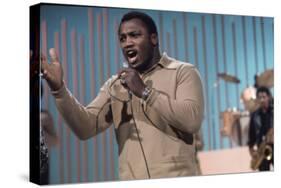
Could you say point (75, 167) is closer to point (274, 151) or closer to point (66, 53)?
point (66, 53)

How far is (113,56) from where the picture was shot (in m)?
7.58

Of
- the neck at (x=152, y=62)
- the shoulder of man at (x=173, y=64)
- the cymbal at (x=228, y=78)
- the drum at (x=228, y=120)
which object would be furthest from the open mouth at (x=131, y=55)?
the drum at (x=228, y=120)

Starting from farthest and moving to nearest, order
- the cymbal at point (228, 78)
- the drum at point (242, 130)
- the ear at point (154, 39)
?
the drum at point (242, 130), the cymbal at point (228, 78), the ear at point (154, 39)

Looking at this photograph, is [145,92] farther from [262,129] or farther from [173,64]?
[262,129]

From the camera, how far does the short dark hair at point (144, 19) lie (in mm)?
7645

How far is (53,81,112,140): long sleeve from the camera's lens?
23.9 ft

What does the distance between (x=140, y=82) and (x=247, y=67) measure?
1.46 meters

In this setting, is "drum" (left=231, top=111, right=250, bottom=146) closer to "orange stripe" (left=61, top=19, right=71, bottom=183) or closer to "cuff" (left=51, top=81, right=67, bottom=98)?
"orange stripe" (left=61, top=19, right=71, bottom=183)

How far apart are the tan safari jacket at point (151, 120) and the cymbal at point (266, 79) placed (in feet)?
3.33

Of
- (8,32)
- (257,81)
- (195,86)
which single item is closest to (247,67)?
(257,81)

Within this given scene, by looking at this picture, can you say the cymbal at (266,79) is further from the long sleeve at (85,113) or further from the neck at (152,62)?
the long sleeve at (85,113)

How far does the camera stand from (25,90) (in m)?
7.40

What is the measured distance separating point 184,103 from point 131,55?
0.80 meters

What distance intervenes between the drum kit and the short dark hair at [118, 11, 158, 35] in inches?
39.8
